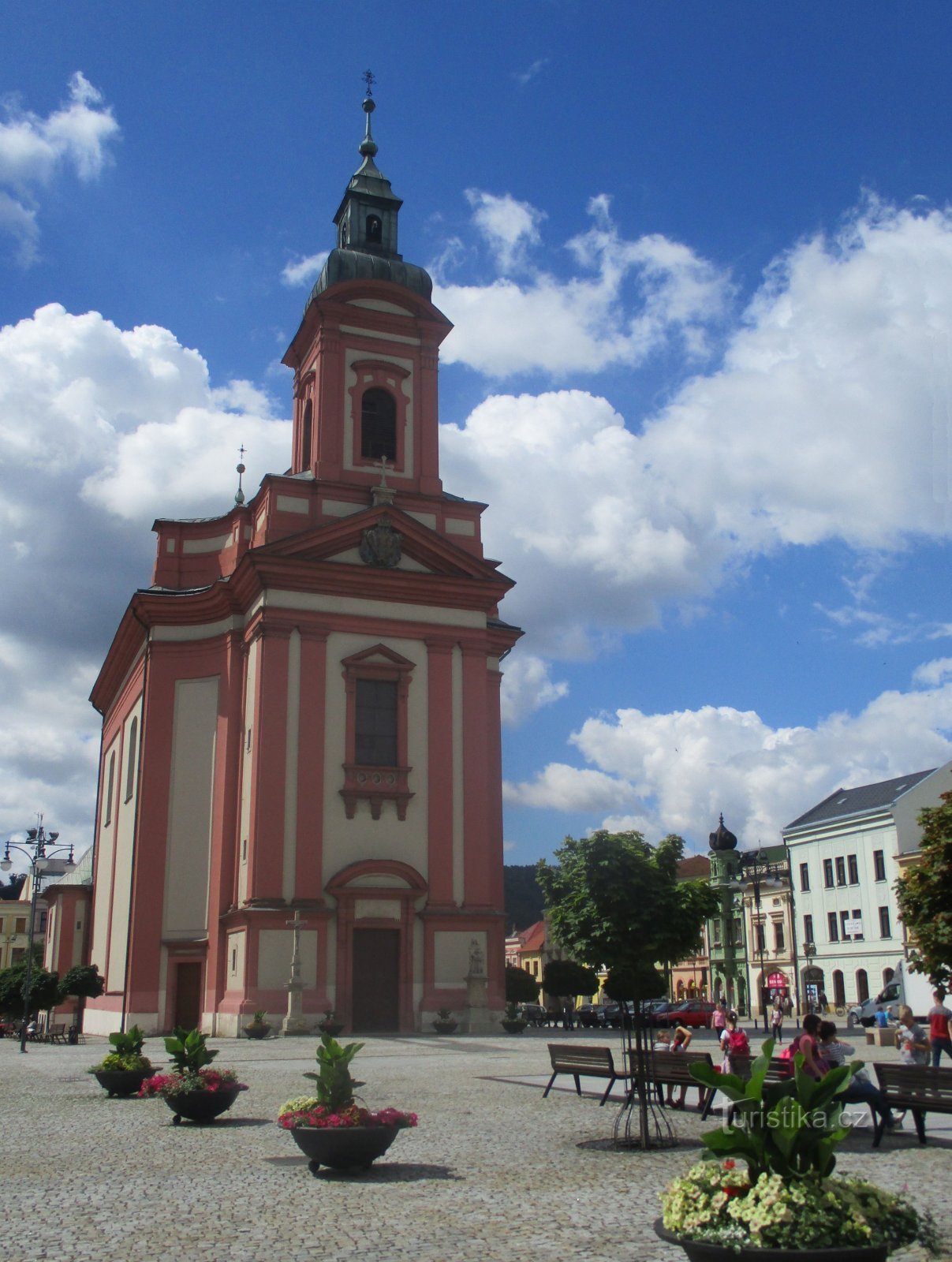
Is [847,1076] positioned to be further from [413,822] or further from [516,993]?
[516,993]

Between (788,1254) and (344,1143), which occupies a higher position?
(788,1254)

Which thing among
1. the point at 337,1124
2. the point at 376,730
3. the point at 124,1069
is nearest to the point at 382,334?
the point at 376,730

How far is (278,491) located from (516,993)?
2278 centimetres

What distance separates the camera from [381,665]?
3519 cm

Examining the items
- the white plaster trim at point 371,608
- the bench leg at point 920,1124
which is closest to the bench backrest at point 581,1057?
the bench leg at point 920,1124

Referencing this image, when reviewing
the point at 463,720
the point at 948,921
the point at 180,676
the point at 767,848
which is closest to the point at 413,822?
the point at 463,720

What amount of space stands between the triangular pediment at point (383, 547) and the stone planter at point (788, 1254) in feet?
98.9

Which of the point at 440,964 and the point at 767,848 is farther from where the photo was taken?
the point at 767,848

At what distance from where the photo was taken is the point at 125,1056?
1778 centimetres

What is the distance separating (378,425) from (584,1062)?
89.9 feet

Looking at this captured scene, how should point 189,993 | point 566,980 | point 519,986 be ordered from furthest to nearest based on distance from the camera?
1. point 566,980
2. point 519,986
3. point 189,993

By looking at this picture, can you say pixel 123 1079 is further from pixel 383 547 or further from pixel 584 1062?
pixel 383 547

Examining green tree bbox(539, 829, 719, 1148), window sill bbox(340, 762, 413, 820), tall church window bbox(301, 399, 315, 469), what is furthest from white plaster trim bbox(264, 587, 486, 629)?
green tree bbox(539, 829, 719, 1148)

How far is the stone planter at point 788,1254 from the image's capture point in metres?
5.21
